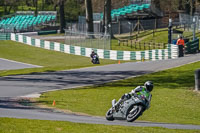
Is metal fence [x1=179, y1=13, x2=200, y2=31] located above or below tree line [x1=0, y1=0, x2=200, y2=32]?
below

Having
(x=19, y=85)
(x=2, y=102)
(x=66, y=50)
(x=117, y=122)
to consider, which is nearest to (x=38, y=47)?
(x=66, y=50)

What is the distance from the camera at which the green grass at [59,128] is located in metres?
11.5

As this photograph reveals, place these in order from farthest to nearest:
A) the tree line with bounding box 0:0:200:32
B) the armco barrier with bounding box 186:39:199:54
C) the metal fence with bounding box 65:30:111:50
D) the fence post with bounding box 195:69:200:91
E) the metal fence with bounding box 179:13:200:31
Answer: the tree line with bounding box 0:0:200:32 < the metal fence with bounding box 179:13:200:31 < the metal fence with bounding box 65:30:111:50 < the armco barrier with bounding box 186:39:199:54 < the fence post with bounding box 195:69:200:91

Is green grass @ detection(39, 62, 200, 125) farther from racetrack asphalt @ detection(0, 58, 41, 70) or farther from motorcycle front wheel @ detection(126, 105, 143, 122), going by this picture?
racetrack asphalt @ detection(0, 58, 41, 70)

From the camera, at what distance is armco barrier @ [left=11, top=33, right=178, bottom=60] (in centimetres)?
3534

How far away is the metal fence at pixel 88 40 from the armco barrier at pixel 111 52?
91cm

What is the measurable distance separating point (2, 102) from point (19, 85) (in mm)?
5310

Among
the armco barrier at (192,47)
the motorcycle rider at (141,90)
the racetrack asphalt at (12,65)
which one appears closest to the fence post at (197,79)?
the motorcycle rider at (141,90)

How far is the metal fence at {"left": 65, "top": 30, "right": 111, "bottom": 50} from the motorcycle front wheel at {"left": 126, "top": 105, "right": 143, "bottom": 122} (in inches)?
1197

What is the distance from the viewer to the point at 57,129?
1170 cm

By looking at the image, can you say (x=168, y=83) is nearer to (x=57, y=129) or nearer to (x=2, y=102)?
(x=2, y=102)

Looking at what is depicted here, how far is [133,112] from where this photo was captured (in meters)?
12.9

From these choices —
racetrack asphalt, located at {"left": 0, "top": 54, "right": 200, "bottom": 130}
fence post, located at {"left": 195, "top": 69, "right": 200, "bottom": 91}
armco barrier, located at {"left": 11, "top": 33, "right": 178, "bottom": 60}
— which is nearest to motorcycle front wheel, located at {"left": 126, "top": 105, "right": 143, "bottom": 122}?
racetrack asphalt, located at {"left": 0, "top": 54, "right": 200, "bottom": 130}

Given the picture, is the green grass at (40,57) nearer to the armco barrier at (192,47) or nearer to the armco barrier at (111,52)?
the armco barrier at (111,52)
